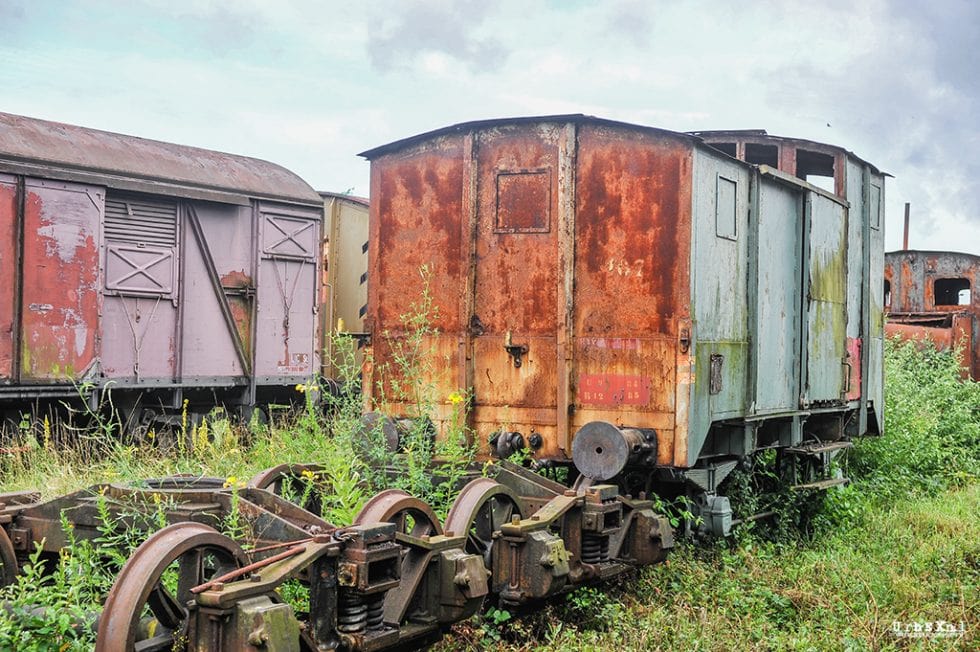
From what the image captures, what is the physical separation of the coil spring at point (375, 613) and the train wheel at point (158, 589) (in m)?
0.69

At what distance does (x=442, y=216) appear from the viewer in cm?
777

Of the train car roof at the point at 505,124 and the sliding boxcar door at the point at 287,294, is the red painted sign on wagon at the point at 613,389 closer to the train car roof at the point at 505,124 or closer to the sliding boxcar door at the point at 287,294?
the train car roof at the point at 505,124

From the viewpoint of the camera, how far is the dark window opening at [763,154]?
9609 millimetres

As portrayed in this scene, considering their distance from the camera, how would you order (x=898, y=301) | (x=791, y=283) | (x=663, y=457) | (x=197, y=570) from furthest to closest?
(x=898, y=301), (x=791, y=283), (x=663, y=457), (x=197, y=570)

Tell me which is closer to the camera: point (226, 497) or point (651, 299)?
point (226, 497)

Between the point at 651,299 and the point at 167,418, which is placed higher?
the point at 651,299

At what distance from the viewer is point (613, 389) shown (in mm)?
Result: 7188

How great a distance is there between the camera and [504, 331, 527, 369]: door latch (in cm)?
746

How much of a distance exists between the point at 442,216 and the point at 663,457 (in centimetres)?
251

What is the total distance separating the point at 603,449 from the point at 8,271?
7.14m

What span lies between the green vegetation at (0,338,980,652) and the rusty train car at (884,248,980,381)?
8720mm

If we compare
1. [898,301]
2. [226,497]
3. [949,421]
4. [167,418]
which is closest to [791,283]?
[226,497]

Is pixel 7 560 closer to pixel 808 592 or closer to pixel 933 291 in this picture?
pixel 808 592

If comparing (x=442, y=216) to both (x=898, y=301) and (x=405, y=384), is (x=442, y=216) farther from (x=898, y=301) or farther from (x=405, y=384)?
(x=898, y=301)
